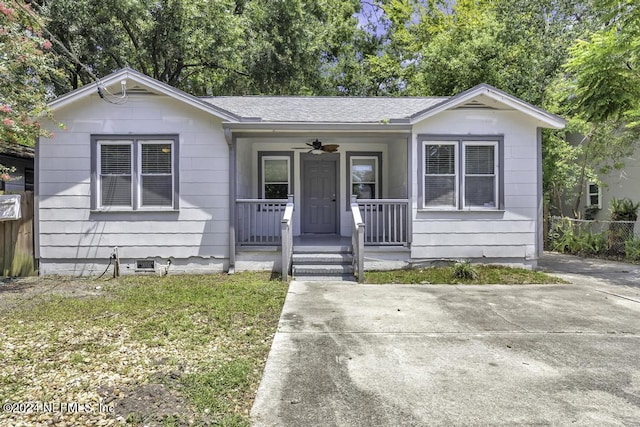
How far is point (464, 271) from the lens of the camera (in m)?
6.90

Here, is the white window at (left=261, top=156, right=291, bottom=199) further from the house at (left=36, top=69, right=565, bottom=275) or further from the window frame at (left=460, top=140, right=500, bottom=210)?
the window frame at (left=460, top=140, right=500, bottom=210)

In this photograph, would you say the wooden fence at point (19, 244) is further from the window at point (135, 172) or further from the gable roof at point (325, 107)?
the gable roof at point (325, 107)

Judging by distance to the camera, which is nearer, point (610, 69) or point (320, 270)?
point (320, 270)

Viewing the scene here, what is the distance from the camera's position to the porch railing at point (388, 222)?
294 inches

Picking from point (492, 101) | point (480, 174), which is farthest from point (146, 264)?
point (492, 101)

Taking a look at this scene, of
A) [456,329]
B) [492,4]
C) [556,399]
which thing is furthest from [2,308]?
[492,4]

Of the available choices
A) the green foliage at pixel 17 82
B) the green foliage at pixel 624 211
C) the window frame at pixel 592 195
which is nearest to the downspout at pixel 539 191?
the green foliage at pixel 624 211

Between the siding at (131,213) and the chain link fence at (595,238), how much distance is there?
1029 cm

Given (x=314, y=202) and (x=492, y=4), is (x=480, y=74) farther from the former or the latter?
(x=314, y=202)

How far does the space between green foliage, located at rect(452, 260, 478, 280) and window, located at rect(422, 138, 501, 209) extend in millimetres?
1275

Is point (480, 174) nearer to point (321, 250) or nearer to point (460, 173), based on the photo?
point (460, 173)

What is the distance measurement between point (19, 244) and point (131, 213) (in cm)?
223

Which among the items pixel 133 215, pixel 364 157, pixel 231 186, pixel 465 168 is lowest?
pixel 133 215

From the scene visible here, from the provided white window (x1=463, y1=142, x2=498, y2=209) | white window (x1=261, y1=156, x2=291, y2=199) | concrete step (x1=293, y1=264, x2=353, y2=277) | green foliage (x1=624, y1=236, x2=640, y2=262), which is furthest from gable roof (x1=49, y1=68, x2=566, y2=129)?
green foliage (x1=624, y1=236, x2=640, y2=262)
